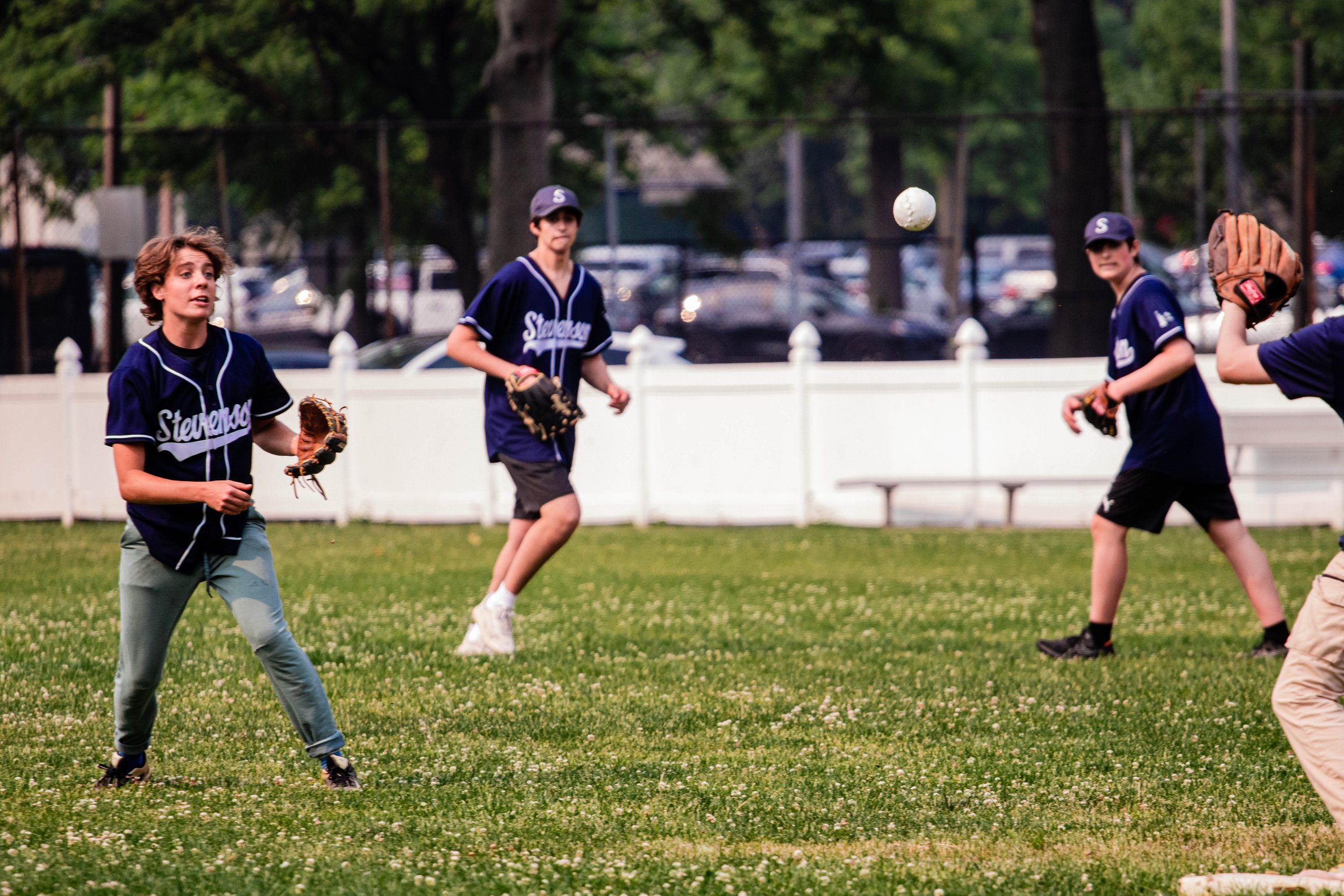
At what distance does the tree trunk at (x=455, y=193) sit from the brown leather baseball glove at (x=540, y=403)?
42.6ft

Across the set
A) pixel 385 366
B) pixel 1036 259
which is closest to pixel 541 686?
pixel 385 366

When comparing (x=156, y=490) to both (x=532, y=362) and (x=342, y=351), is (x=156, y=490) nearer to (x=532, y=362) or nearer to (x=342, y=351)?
(x=532, y=362)

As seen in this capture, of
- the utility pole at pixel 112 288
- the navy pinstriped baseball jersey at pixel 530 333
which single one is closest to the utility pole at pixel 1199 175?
the navy pinstriped baseball jersey at pixel 530 333

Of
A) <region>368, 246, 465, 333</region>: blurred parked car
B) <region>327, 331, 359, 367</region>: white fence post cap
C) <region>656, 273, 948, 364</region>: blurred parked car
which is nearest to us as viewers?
<region>327, 331, 359, 367</region>: white fence post cap

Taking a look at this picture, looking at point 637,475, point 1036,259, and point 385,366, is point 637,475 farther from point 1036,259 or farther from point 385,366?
point 1036,259

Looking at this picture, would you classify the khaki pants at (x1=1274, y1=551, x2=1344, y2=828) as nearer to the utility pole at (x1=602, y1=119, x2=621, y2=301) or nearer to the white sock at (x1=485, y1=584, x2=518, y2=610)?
the white sock at (x1=485, y1=584, x2=518, y2=610)

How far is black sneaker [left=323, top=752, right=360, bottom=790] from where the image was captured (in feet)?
16.9

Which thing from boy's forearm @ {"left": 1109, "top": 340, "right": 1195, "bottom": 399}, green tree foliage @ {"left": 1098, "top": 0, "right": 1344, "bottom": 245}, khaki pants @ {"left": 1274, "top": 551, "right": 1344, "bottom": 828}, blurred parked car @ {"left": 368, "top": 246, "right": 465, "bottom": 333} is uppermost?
green tree foliage @ {"left": 1098, "top": 0, "right": 1344, "bottom": 245}

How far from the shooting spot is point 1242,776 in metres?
5.40

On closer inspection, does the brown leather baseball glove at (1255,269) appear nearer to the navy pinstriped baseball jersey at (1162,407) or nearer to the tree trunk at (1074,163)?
the navy pinstriped baseball jersey at (1162,407)

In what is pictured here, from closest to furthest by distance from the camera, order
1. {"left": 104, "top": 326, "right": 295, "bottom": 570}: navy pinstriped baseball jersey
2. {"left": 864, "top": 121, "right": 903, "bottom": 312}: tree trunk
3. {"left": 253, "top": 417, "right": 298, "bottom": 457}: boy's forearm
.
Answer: {"left": 104, "top": 326, "right": 295, "bottom": 570}: navy pinstriped baseball jersey
{"left": 253, "top": 417, "right": 298, "bottom": 457}: boy's forearm
{"left": 864, "top": 121, "right": 903, "bottom": 312}: tree trunk

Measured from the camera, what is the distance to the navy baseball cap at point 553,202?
25.6ft

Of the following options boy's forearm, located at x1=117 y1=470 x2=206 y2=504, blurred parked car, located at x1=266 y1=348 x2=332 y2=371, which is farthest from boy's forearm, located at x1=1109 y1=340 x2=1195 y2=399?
blurred parked car, located at x1=266 y1=348 x2=332 y2=371

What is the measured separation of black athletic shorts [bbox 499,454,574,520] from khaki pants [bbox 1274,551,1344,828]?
4170mm
